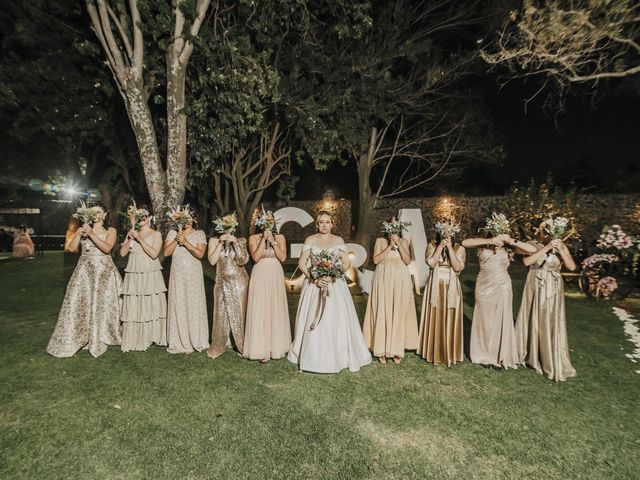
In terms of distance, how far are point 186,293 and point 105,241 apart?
149cm

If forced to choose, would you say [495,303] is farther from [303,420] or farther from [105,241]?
[105,241]

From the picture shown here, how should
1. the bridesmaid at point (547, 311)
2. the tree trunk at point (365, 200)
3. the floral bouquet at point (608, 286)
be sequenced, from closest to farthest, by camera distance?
the bridesmaid at point (547, 311)
the floral bouquet at point (608, 286)
the tree trunk at point (365, 200)

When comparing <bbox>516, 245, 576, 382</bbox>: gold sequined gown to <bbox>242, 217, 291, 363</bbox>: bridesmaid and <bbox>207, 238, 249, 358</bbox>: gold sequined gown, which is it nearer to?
<bbox>242, 217, 291, 363</bbox>: bridesmaid

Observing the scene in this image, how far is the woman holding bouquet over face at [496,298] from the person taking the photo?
5406 millimetres

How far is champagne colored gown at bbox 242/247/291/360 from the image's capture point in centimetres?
558

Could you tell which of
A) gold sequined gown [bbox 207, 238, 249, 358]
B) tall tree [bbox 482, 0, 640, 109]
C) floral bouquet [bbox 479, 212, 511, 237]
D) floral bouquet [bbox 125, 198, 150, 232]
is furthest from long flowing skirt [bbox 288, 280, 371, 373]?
tall tree [bbox 482, 0, 640, 109]

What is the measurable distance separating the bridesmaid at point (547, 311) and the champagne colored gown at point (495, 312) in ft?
0.88

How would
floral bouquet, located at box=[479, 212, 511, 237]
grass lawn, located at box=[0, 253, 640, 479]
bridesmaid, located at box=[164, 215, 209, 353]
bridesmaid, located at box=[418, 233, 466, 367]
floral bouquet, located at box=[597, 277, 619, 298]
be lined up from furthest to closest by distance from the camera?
floral bouquet, located at box=[597, 277, 619, 298] < bridesmaid, located at box=[164, 215, 209, 353] < bridesmaid, located at box=[418, 233, 466, 367] < floral bouquet, located at box=[479, 212, 511, 237] < grass lawn, located at box=[0, 253, 640, 479]

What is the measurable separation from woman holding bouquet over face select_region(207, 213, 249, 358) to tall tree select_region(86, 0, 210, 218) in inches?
139

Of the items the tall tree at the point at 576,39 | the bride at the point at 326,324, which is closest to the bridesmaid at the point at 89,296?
the bride at the point at 326,324

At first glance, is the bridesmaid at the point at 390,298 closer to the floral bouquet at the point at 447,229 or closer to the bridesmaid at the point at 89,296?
the floral bouquet at the point at 447,229

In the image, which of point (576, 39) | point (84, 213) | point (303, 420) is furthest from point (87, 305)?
point (576, 39)

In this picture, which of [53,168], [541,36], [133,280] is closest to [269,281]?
[133,280]

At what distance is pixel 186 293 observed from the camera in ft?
19.4
